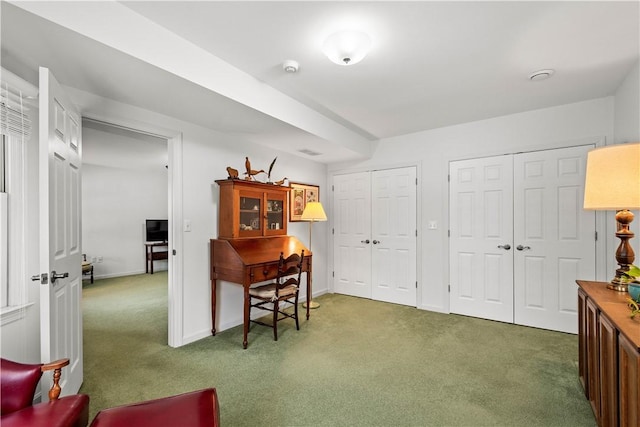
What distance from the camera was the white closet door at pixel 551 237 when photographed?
10.4 feet

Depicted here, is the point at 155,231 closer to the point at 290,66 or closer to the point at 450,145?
the point at 290,66

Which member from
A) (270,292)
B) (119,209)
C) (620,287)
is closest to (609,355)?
(620,287)

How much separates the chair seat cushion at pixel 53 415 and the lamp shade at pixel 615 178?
2689 millimetres

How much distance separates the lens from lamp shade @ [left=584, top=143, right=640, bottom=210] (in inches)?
60.4

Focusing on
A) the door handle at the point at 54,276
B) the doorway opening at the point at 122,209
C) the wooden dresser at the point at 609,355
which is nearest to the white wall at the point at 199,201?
the door handle at the point at 54,276

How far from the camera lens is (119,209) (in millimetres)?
6523

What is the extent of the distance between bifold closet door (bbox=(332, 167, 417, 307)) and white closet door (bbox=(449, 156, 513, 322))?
52cm

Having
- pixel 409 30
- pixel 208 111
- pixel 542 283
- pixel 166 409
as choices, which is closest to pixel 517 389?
pixel 542 283

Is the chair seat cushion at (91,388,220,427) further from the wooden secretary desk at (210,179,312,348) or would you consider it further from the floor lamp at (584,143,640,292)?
the floor lamp at (584,143,640,292)

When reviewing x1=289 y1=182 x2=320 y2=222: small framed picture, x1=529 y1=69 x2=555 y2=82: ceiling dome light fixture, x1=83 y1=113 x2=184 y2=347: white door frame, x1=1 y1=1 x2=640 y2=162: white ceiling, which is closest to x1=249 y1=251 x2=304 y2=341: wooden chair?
x1=83 y1=113 x2=184 y2=347: white door frame

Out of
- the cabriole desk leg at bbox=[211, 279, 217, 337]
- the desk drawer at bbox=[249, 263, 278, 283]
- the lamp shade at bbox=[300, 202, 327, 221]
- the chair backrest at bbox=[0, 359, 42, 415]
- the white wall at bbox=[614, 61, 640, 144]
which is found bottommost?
the cabriole desk leg at bbox=[211, 279, 217, 337]

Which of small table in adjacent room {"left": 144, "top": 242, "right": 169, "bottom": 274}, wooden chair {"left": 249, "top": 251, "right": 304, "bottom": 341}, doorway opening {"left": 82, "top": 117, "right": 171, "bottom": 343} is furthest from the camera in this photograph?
small table in adjacent room {"left": 144, "top": 242, "right": 169, "bottom": 274}

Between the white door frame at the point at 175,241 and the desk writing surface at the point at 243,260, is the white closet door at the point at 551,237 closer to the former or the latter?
the desk writing surface at the point at 243,260

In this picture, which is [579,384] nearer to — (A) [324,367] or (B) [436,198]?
(A) [324,367]
